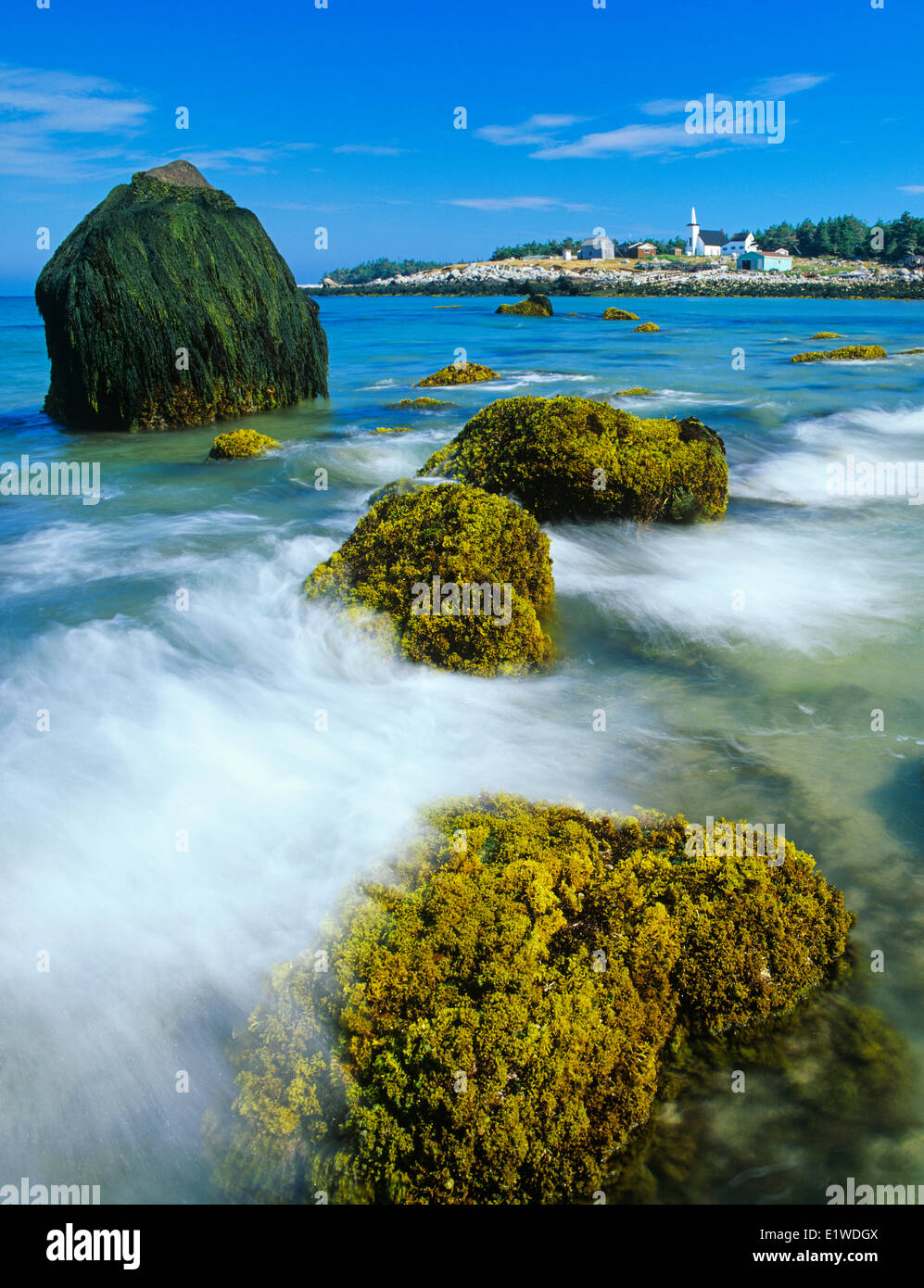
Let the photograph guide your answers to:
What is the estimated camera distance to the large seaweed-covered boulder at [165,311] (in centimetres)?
1638

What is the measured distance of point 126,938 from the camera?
4.11 m

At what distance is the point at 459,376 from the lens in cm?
2356

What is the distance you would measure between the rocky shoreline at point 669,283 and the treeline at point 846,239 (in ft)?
15.4

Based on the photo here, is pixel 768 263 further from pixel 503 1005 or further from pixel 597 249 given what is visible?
pixel 503 1005

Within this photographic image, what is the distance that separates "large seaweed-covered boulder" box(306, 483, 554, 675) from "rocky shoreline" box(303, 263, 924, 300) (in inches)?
3409

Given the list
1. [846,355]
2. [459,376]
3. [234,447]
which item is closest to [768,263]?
[846,355]

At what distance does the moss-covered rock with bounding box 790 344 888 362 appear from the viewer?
29.2m

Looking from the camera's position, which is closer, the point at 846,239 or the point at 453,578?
the point at 453,578

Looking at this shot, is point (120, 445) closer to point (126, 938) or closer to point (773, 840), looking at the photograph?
point (126, 938)

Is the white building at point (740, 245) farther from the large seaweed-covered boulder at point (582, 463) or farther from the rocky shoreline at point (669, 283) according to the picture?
the large seaweed-covered boulder at point (582, 463)

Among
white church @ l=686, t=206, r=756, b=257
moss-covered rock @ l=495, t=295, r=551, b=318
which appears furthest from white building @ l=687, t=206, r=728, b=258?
moss-covered rock @ l=495, t=295, r=551, b=318

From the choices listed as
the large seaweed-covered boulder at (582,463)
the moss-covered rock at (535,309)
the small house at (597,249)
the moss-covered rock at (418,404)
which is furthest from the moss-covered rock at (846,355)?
the small house at (597,249)

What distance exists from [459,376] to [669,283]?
86280 millimetres

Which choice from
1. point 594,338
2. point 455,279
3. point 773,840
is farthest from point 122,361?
point 455,279
